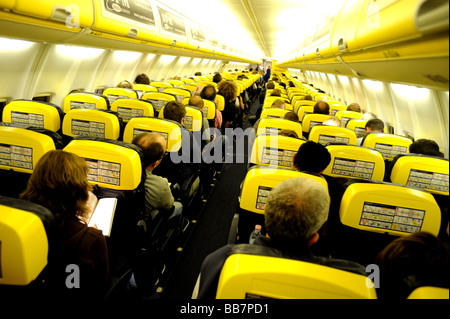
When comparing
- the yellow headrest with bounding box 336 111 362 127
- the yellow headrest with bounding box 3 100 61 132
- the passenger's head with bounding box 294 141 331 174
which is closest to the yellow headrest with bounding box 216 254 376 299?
the passenger's head with bounding box 294 141 331 174

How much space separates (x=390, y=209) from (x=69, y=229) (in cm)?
190

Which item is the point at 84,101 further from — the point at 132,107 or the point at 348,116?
the point at 348,116

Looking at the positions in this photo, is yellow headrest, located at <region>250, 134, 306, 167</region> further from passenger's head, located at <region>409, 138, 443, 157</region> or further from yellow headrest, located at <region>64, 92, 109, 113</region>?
yellow headrest, located at <region>64, 92, 109, 113</region>

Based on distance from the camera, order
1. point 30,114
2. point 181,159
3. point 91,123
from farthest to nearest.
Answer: point 181,159 < point 30,114 < point 91,123

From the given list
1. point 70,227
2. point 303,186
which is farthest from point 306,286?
point 70,227

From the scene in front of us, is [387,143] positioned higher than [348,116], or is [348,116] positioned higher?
[348,116]

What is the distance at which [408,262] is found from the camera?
1212 millimetres

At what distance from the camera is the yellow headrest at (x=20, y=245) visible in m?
1.08

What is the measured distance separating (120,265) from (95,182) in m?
0.63

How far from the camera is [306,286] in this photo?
3.22 ft

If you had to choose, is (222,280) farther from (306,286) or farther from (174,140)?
(174,140)

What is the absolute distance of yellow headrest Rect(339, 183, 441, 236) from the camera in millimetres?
1856

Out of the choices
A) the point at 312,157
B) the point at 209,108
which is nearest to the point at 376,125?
the point at 312,157
